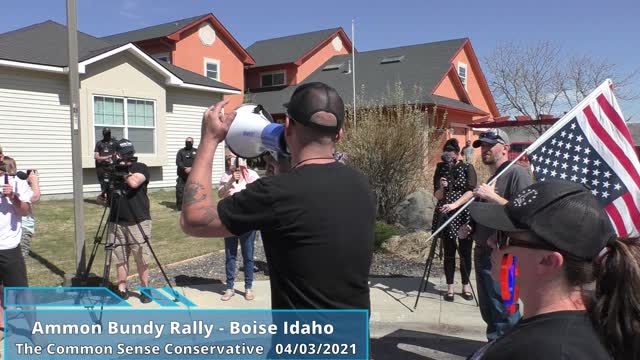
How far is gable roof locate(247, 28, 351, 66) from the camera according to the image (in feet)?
87.2

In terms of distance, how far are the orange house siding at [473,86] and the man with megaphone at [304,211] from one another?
25368 millimetres

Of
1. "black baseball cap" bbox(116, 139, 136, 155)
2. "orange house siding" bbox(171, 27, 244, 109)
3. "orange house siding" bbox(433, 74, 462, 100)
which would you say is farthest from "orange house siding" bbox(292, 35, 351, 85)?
"black baseball cap" bbox(116, 139, 136, 155)

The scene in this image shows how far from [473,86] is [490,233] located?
25.5 meters

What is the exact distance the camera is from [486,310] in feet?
15.2

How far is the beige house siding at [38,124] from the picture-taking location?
12.2 metres

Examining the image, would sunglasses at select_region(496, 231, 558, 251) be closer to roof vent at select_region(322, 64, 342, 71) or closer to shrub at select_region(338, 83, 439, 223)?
shrub at select_region(338, 83, 439, 223)

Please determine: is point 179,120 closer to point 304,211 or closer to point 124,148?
point 124,148

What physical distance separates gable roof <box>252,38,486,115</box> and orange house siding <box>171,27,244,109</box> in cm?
181

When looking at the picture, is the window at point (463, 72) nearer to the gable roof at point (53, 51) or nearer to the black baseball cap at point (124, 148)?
the gable roof at point (53, 51)

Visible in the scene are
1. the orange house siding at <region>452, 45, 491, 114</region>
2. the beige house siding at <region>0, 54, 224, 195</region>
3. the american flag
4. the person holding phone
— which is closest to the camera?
the american flag

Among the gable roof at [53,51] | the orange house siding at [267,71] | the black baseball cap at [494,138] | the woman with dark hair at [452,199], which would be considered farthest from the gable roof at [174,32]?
the black baseball cap at [494,138]

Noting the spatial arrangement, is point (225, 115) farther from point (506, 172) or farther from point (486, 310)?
point (486, 310)

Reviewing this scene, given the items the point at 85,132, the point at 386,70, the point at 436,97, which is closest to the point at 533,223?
the point at 85,132

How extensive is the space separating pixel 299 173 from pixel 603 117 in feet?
11.0
